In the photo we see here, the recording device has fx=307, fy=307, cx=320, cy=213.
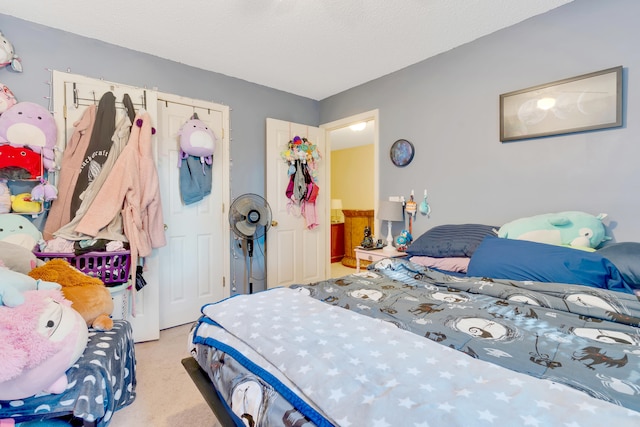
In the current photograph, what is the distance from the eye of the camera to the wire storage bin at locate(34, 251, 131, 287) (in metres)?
2.00

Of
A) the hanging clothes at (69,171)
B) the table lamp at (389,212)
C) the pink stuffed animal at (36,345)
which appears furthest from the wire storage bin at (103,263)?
the table lamp at (389,212)

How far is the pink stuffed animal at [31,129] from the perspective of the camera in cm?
199

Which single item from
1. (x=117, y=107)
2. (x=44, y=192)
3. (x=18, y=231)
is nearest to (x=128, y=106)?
(x=117, y=107)

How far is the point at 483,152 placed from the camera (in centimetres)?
247

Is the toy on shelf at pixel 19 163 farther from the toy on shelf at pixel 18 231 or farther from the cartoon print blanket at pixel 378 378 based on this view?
the cartoon print blanket at pixel 378 378

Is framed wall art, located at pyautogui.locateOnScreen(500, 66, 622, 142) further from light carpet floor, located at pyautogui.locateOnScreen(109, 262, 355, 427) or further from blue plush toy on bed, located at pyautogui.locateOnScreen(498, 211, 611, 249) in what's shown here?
light carpet floor, located at pyautogui.locateOnScreen(109, 262, 355, 427)

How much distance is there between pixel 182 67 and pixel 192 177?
3.38ft

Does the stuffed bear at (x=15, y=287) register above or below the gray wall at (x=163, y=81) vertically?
below

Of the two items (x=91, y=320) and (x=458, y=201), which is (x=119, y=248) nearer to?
(x=91, y=320)

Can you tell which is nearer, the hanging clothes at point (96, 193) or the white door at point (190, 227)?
the hanging clothes at point (96, 193)

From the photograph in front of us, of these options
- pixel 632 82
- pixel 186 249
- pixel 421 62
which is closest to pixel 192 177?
pixel 186 249

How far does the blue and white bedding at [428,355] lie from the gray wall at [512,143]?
3.22 feet

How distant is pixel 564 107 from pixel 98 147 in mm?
3326

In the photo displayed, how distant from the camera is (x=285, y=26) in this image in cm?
225
